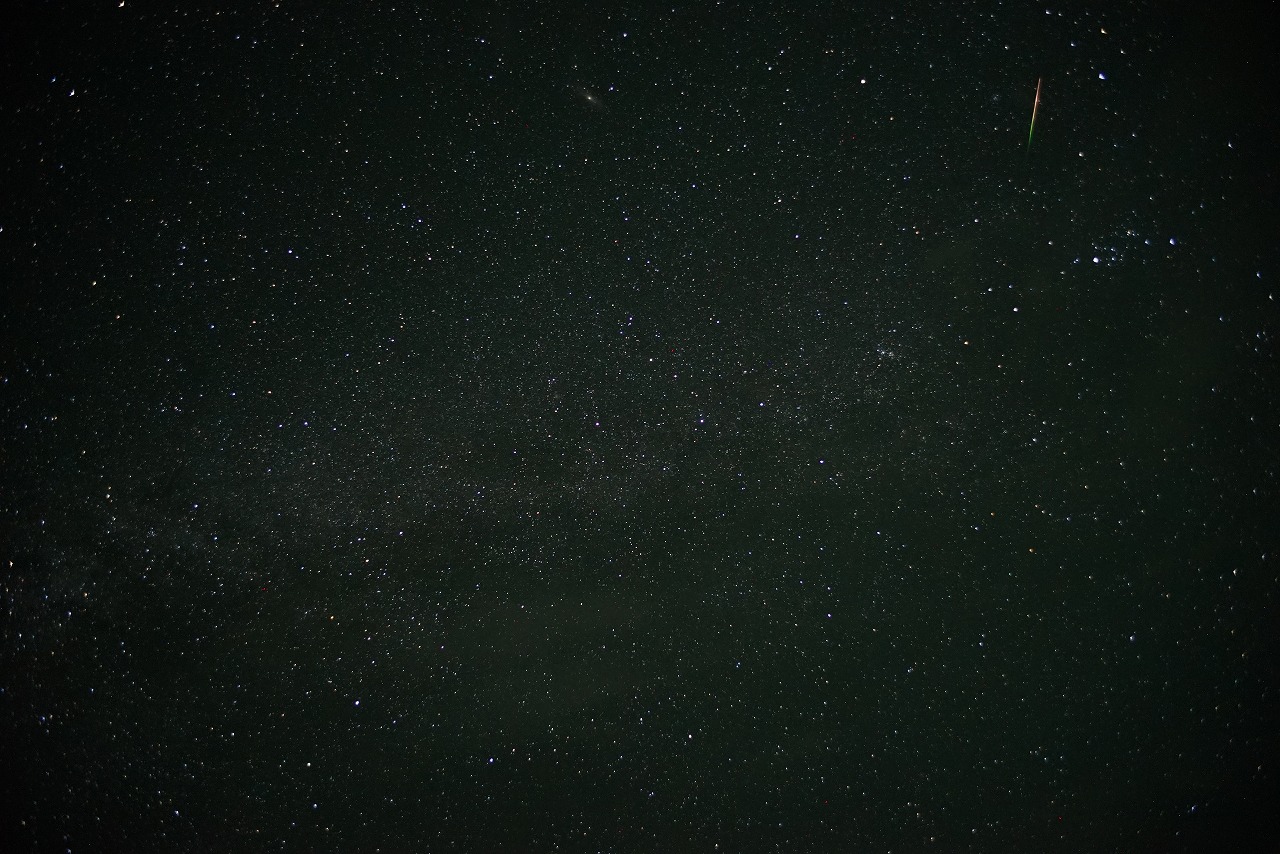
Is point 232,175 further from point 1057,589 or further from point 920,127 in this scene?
point 1057,589

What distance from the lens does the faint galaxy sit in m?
0.69

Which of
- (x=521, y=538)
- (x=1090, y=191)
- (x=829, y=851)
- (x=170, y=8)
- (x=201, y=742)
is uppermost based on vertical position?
(x=170, y=8)

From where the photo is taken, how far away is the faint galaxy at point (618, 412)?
690 mm

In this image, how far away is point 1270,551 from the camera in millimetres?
Result: 757

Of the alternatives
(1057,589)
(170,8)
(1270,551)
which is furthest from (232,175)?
(1270,551)

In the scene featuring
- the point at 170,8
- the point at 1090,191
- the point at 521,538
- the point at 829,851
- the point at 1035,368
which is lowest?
the point at 829,851

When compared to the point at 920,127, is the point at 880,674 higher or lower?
lower

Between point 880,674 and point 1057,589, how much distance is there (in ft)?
0.76

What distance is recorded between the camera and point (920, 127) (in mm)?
689

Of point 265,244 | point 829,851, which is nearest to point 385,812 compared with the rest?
point 829,851

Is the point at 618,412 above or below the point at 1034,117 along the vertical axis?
below

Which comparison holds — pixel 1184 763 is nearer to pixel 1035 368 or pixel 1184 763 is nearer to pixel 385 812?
pixel 1035 368

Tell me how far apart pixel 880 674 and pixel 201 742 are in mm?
814

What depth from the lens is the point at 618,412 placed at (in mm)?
720
